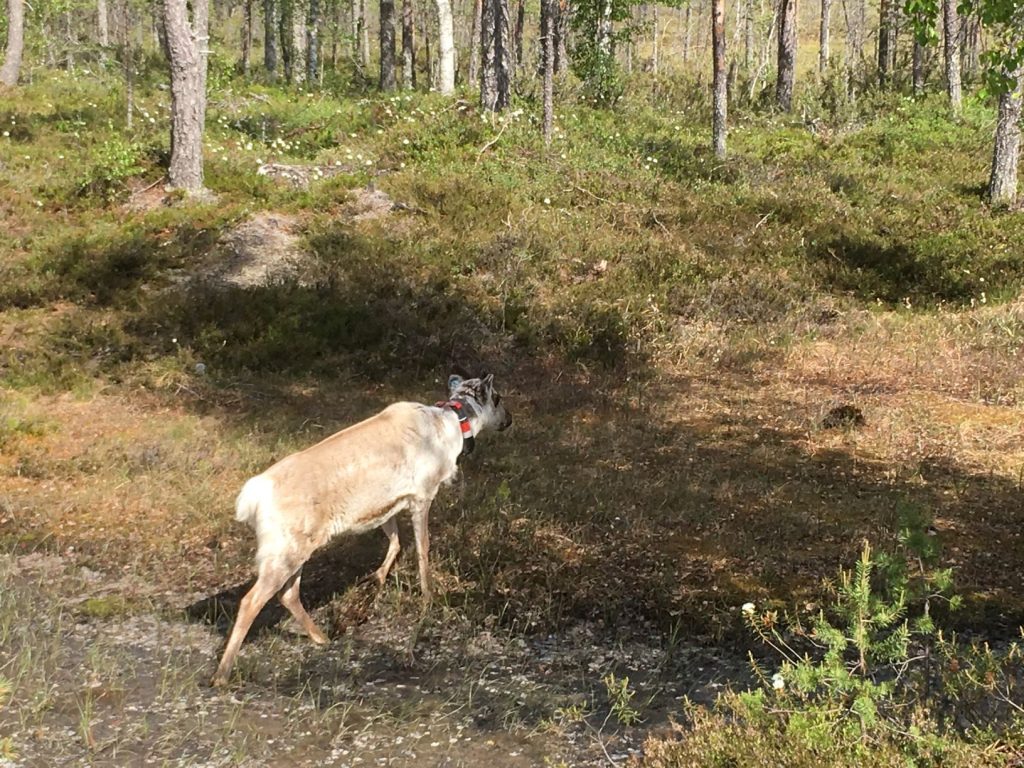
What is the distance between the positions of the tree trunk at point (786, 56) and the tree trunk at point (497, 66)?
917 cm

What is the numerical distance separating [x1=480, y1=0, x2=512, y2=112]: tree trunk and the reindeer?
16.0 meters

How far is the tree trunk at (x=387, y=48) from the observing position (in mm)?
29062

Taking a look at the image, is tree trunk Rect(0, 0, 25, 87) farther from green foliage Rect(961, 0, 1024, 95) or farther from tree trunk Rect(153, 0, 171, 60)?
green foliage Rect(961, 0, 1024, 95)

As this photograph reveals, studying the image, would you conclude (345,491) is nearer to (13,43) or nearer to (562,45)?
(13,43)

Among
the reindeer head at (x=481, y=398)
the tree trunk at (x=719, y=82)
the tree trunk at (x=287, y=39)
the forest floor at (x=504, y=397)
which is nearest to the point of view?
the forest floor at (x=504, y=397)

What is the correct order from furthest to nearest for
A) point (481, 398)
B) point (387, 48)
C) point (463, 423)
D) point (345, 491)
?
point (387, 48) < point (481, 398) < point (463, 423) < point (345, 491)

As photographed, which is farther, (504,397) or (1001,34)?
(504,397)

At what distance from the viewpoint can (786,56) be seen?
88.5 feet

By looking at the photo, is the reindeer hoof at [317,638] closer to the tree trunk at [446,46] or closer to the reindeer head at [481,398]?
the reindeer head at [481,398]

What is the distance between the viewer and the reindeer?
5836 millimetres

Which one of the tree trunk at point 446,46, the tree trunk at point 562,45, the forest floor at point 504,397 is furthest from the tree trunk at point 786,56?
the tree trunk at point 446,46

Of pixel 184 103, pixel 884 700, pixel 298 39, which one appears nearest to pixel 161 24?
pixel 298 39

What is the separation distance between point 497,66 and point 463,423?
17530 mm

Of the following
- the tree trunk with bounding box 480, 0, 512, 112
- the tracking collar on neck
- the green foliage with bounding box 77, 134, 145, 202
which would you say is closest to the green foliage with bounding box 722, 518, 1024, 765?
the tracking collar on neck
